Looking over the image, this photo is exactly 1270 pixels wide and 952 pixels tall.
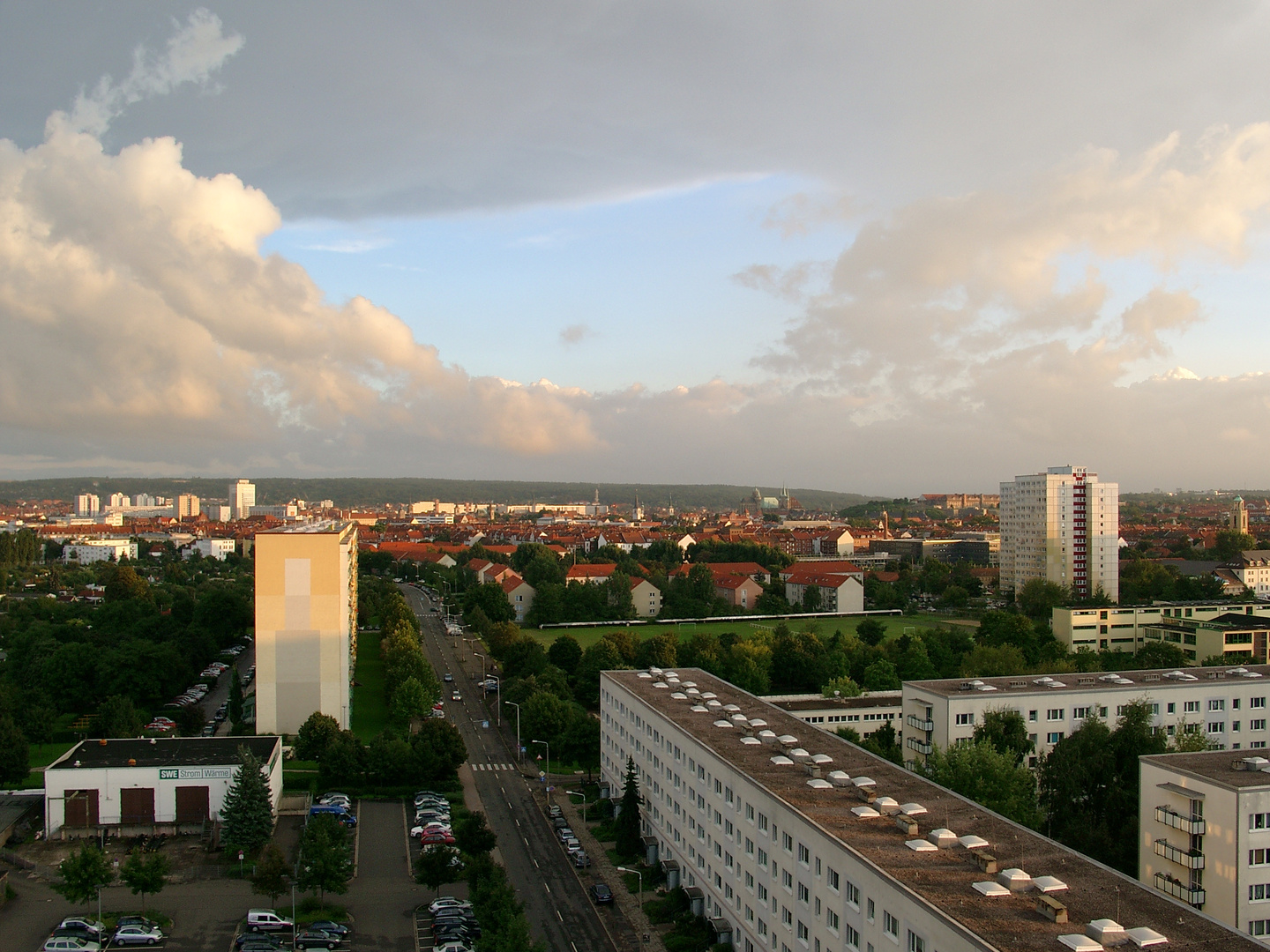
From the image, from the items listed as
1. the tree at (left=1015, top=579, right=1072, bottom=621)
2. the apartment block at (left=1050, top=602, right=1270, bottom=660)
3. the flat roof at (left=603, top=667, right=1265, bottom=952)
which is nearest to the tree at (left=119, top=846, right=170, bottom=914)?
the flat roof at (left=603, top=667, right=1265, bottom=952)

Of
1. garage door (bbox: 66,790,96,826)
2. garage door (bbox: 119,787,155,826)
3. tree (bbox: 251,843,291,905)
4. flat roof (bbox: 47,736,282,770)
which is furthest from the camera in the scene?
flat roof (bbox: 47,736,282,770)

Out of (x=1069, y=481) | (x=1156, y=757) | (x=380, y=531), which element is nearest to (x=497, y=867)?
(x=1156, y=757)

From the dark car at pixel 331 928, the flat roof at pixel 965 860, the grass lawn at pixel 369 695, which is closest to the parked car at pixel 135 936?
the dark car at pixel 331 928

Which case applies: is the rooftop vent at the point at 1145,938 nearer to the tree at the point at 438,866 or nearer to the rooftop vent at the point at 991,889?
the rooftop vent at the point at 991,889

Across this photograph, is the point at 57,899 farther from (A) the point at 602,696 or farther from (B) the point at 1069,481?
(B) the point at 1069,481

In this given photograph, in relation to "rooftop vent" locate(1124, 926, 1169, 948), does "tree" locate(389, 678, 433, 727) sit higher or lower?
lower

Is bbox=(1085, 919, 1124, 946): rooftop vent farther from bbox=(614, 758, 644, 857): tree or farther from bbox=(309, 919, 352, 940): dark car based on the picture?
bbox=(309, 919, 352, 940): dark car

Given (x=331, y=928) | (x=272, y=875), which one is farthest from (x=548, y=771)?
(x=331, y=928)
